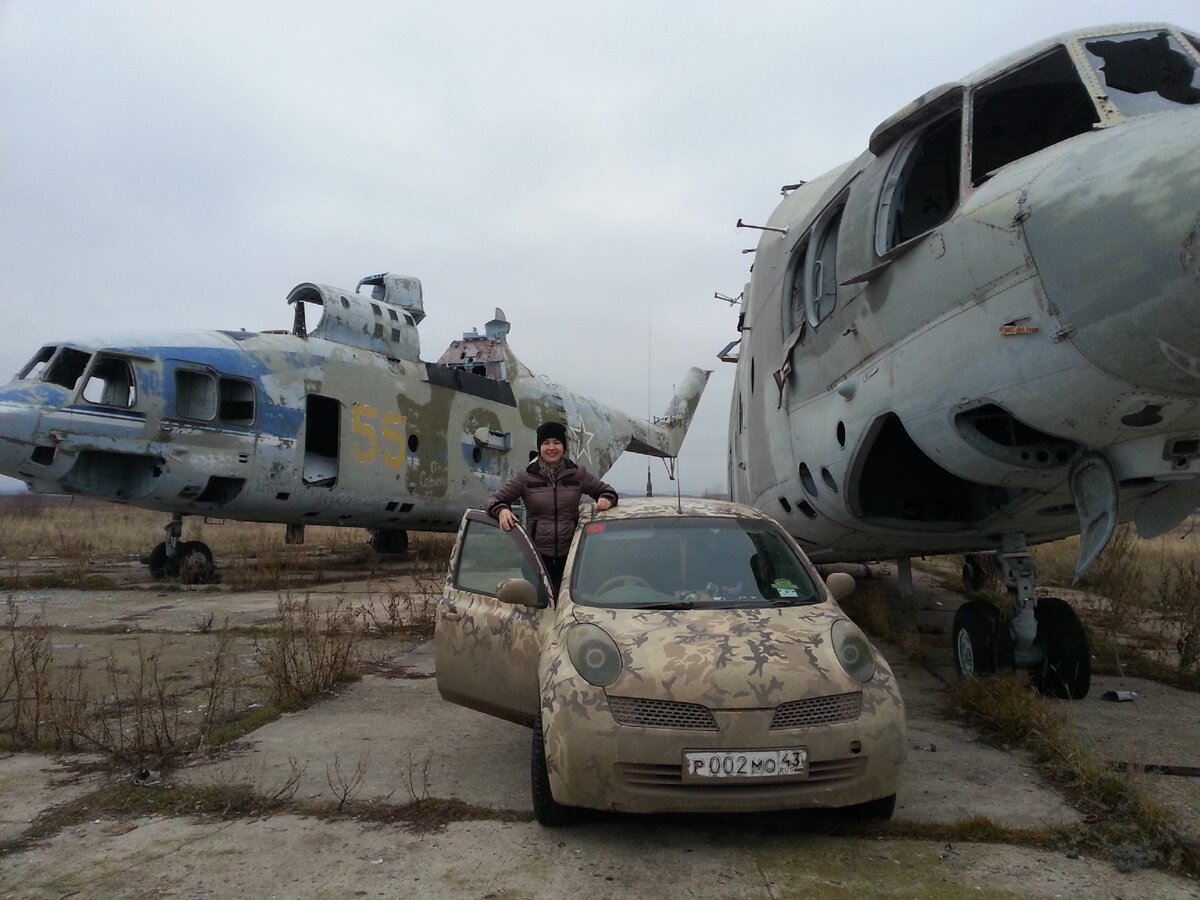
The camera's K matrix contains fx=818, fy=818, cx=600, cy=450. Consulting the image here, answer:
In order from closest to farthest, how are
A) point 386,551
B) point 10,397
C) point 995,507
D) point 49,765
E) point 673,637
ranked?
point 673,637
point 49,765
point 995,507
point 10,397
point 386,551

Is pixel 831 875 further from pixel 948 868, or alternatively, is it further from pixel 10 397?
pixel 10 397

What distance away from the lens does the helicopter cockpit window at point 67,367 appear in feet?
34.1

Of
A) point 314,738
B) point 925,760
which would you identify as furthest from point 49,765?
point 925,760

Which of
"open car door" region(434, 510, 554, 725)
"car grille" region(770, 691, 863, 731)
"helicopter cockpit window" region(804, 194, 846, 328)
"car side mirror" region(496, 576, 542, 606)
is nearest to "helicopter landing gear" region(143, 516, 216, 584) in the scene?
"open car door" region(434, 510, 554, 725)

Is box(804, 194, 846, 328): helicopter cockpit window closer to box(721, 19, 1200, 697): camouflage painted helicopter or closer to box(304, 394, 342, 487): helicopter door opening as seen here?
box(721, 19, 1200, 697): camouflage painted helicopter

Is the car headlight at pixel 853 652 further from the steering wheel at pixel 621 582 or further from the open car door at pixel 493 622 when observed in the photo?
the open car door at pixel 493 622

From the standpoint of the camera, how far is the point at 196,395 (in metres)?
11.2

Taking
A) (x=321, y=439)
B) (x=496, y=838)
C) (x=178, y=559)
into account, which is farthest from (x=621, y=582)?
(x=178, y=559)

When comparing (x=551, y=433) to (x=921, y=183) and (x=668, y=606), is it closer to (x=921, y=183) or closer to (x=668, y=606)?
(x=668, y=606)

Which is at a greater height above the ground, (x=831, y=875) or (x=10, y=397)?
(x=10, y=397)

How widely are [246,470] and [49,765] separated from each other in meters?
7.60

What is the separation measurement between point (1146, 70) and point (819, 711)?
4172mm

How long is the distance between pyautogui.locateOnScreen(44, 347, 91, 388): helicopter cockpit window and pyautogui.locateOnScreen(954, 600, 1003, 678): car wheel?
10.4 m

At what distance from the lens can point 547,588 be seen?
4211 mm
